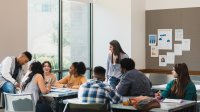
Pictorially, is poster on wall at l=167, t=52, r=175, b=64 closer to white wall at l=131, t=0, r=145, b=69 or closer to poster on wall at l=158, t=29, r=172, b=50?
poster on wall at l=158, t=29, r=172, b=50

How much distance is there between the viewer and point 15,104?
4793 millimetres

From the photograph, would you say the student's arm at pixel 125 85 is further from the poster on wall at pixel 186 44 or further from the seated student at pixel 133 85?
the poster on wall at pixel 186 44

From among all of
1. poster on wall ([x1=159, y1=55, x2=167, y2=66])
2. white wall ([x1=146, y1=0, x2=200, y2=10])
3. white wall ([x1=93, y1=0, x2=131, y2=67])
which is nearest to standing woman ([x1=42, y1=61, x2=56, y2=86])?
white wall ([x1=93, y1=0, x2=131, y2=67])

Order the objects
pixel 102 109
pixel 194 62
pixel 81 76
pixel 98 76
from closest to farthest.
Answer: pixel 102 109
pixel 98 76
pixel 81 76
pixel 194 62

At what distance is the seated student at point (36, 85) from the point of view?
17.2 ft

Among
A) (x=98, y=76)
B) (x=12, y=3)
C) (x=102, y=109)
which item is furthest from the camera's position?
(x=12, y=3)

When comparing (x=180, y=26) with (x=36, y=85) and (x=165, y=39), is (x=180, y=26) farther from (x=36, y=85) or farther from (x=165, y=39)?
(x=36, y=85)

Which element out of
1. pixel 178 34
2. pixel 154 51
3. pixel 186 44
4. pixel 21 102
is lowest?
pixel 21 102

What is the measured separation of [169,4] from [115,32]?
4.52 feet

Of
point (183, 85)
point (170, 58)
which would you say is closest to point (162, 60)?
point (170, 58)

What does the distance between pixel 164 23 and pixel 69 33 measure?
2.19 metres

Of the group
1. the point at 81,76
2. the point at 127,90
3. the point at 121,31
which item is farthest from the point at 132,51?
the point at 127,90

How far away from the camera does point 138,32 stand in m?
8.58

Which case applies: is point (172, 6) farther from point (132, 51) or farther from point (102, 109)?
point (102, 109)
